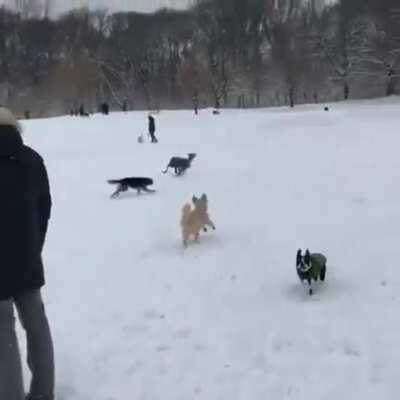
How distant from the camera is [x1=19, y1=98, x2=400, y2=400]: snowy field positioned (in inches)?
202

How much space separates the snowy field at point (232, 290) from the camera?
16.9ft

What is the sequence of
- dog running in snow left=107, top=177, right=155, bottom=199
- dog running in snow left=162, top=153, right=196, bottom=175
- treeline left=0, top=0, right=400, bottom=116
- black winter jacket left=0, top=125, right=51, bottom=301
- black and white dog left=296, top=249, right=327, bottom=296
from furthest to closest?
treeline left=0, top=0, right=400, bottom=116 → dog running in snow left=162, top=153, right=196, bottom=175 → dog running in snow left=107, top=177, right=155, bottom=199 → black and white dog left=296, top=249, right=327, bottom=296 → black winter jacket left=0, top=125, right=51, bottom=301

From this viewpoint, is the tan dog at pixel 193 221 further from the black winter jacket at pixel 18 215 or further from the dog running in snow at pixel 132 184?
the black winter jacket at pixel 18 215

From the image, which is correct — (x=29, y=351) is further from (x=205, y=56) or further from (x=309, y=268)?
(x=205, y=56)

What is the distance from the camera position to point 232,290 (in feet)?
24.2

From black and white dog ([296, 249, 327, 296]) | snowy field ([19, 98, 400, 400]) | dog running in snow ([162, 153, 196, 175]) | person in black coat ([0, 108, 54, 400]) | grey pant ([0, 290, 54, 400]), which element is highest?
person in black coat ([0, 108, 54, 400])

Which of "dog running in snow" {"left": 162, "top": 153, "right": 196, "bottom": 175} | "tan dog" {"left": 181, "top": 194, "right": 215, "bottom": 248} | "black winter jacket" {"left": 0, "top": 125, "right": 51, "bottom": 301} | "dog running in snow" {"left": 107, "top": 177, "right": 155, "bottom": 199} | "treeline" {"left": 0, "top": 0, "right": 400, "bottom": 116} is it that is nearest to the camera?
"black winter jacket" {"left": 0, "top": 125, "right": 51, "bottom": 301}

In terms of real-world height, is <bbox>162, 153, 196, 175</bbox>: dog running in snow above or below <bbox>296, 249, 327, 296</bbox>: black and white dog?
below

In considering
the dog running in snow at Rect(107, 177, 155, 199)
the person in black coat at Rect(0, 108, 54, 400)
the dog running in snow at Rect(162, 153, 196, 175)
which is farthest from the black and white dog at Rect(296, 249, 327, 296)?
the dog running in snow at Rect(162, 153, 196, 175)

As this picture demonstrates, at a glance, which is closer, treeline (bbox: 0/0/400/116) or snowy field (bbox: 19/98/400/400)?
snowy field (bbox: 19/98/400/400)

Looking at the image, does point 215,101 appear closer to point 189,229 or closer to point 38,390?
point 189,229

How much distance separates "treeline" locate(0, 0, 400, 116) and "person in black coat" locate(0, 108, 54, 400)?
65.1 meters

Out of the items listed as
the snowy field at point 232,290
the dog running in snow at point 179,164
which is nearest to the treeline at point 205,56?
the dog running in snow at point 179,164

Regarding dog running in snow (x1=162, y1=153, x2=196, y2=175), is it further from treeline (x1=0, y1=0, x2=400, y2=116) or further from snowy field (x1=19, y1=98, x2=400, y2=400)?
treeline (x1=0, y1=0, x2=400, y2=116)
